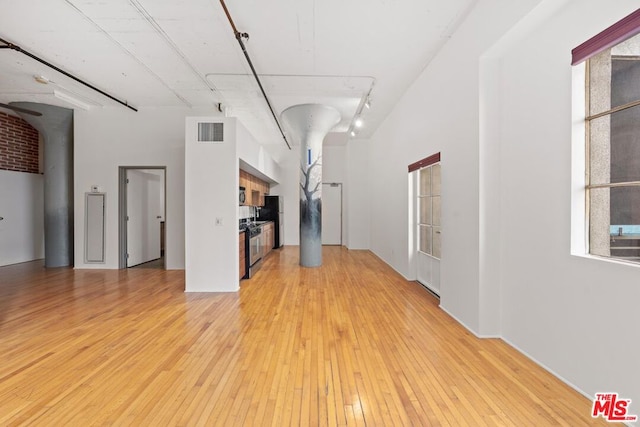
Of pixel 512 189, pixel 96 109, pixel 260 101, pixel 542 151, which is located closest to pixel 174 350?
pixel 512 189

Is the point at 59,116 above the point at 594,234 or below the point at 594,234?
above

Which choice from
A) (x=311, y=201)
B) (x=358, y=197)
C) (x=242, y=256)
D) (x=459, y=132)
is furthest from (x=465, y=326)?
(x=358, y=197)

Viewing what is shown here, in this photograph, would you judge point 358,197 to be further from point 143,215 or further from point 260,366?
point 260,366

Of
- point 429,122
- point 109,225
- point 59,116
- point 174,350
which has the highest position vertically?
point 59,116

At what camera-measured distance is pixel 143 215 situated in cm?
645

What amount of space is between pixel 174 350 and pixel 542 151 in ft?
12.2

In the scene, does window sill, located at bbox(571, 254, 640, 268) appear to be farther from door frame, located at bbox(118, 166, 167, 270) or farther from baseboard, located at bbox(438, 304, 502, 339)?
door frame, located at bbox(118, 166, 167, 270)

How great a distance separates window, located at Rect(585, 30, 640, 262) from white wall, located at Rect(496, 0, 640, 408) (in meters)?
0.14

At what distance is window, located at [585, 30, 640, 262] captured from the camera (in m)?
1.70

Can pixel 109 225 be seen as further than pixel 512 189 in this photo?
Yes

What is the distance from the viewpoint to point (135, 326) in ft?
9.87

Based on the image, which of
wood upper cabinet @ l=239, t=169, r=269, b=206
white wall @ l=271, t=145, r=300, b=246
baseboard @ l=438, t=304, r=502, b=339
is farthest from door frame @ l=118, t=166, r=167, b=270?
baseboard @ l=438, t=304, r=502, b=339

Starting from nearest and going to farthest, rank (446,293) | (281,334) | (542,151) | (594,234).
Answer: (594,234) < (542,151) < (281,334) < (446,293)

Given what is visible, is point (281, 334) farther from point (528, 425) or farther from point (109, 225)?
point (109, 225)
